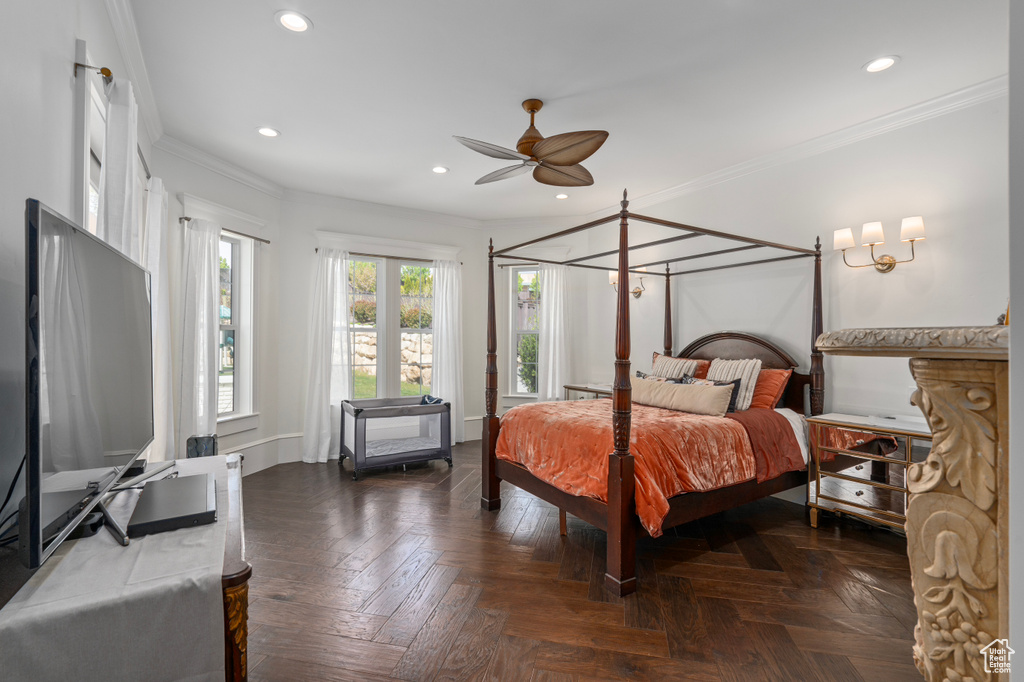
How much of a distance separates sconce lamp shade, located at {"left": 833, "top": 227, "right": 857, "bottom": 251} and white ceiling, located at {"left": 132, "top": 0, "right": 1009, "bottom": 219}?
75cm

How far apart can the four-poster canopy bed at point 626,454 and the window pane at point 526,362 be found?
209 centimetres

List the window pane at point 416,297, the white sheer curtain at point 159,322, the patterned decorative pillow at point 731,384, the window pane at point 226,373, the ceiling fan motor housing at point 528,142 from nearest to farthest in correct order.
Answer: the ceiling fan motor housing at point 528,142 < the white sheer curtain at point 159,322 < the patterned decorative pillow at point 731,384 < the window pane at point 226,373 < the window pane at point 416,297

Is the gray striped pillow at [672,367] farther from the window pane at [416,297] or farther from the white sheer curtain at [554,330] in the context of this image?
the window pane at [416,297]

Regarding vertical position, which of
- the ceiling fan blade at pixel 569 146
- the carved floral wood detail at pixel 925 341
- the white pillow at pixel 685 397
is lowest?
the white pillow at pixel 685 397

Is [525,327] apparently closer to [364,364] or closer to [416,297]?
[416,297]

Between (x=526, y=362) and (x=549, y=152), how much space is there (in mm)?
3420

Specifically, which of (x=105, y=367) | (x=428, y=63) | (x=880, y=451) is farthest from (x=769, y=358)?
(x=105, y=367)

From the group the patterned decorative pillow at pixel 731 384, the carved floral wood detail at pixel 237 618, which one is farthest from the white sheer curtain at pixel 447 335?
the carved floral wood detail at pixel 237 618

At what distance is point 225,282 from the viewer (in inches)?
173

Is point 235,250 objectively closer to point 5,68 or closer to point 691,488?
point 5,68

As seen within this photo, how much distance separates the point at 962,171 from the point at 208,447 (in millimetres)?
5440

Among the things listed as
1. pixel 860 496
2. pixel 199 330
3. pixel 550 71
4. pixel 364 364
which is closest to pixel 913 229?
pixel 860 496

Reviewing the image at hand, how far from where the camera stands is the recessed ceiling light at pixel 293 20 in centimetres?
216

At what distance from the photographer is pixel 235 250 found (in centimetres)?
448
